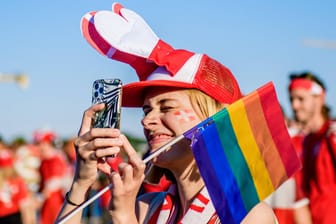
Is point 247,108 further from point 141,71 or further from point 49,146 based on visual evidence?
point 49,146

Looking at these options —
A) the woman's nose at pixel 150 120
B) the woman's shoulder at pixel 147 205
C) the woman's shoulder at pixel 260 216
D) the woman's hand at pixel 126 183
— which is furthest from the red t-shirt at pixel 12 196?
the woman's hand at pixel 126 183

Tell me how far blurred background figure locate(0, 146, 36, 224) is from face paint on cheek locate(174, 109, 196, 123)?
777cm

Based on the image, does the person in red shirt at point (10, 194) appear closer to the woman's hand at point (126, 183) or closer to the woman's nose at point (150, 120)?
the woman's nose at point (150, 120)

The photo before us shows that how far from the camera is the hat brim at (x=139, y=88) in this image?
333 cm

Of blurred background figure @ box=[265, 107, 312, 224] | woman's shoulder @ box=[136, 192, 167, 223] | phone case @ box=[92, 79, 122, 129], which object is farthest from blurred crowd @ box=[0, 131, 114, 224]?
phone case @ box=[92, 79, 122, 129]

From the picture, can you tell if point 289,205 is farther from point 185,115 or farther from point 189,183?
point 185,115

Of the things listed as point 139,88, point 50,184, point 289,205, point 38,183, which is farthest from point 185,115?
point 38,183

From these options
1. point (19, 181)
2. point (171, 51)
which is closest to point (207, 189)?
point (171, 51)

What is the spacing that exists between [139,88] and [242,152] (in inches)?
18.5

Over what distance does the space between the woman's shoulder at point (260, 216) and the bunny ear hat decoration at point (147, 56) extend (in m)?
0.44

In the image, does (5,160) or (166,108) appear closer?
(166,108)

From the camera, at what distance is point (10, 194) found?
1118cm

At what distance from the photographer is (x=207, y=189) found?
3.19 m

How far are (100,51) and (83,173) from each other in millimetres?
505
